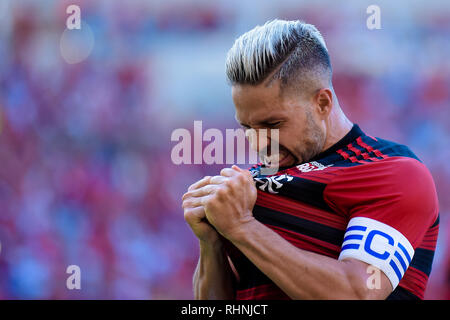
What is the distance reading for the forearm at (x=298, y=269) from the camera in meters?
1.29

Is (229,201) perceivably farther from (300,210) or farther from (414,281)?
(414,281)

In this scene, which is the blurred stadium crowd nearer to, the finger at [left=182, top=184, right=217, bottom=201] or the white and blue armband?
the finger at [left=182, top=184, right=217, bottom=201]

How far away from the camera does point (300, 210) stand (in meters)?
1.51

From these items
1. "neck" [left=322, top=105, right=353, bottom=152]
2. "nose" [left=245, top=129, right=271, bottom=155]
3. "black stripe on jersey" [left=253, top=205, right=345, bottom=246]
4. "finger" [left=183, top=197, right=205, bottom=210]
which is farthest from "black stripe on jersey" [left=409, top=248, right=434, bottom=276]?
"finger" [left=183, top=197, right=205, bottom=210]

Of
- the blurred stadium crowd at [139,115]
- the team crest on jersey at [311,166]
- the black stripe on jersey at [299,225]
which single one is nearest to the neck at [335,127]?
the team crest on jersey at [311,166]

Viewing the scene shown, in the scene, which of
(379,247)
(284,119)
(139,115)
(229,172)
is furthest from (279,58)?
(139,115)

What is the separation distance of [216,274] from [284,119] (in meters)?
0.62

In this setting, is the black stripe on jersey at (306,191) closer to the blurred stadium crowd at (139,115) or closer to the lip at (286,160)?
the lip at (286,160)

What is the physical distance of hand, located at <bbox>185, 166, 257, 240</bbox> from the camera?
144 cm

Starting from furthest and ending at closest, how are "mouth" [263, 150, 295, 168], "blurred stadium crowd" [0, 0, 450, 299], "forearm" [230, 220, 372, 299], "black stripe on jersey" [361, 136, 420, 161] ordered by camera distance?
"blurred stadium crowd" [0, 0, 450, 299] < "mouth" [263, 150, 295, 168] < "black stripe on jersey" [361, 136, 420, 161] < "forearm" [230, 220, 372, 299]

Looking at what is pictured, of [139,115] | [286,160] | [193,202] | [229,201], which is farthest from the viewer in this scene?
[139,115]

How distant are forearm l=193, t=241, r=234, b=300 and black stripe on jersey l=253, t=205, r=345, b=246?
9.5 inches
